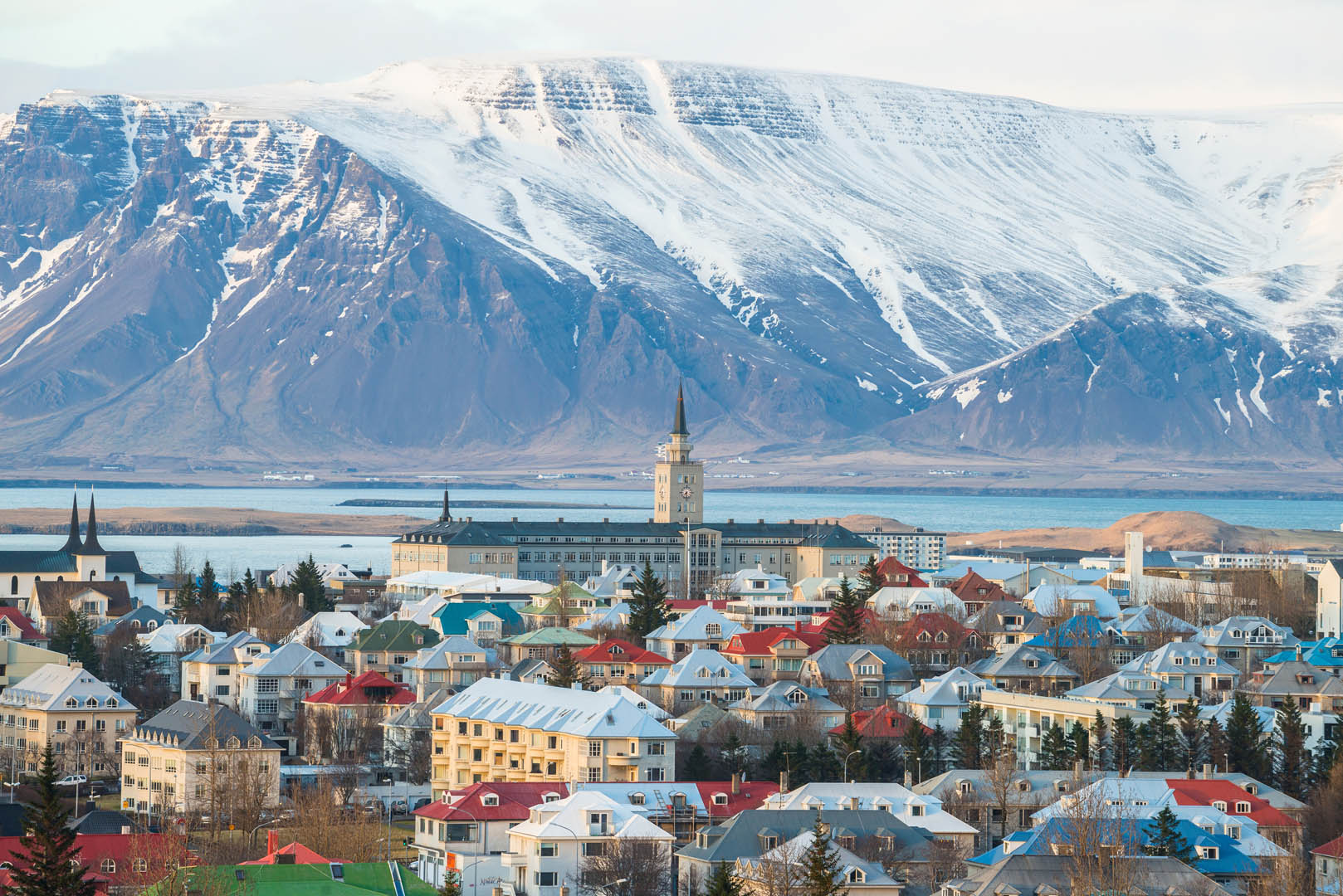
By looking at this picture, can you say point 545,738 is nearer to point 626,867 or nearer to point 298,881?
point 626,867

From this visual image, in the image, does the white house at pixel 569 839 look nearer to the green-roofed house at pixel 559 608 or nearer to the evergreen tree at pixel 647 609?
the evergreen tree at pixel 647 609

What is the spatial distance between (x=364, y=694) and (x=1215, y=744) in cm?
3115

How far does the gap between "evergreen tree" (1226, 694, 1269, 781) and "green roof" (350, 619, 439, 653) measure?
40.5 m

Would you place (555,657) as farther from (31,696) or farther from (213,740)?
(213,740)

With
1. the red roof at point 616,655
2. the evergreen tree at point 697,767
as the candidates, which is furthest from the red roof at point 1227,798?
the red roof at point 616,655

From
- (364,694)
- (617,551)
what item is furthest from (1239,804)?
(617,551)

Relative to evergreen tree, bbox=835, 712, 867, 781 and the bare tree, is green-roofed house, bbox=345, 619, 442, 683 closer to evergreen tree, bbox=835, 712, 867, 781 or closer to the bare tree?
evergreen tree, bbox=835, 712, 867, 781

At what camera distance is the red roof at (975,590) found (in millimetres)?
148125

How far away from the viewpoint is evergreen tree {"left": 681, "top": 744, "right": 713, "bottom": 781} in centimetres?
8288

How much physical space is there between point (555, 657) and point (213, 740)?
26.9 meters

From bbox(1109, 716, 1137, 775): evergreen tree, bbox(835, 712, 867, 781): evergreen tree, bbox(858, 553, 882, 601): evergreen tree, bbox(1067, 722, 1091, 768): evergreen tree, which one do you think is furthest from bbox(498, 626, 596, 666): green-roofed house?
bbox(858, 553, 882, 601): evergreen tree

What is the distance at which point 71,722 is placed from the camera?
95.9 meters

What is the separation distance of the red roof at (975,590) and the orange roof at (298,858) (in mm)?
85485

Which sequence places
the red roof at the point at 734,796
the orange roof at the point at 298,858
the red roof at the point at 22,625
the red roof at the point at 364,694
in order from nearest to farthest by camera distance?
the orange roof at the point at 298,858 → the red roof at the point at 734,796 → the red roof at the point at 364,694 → the red roof at the point at 22,625
